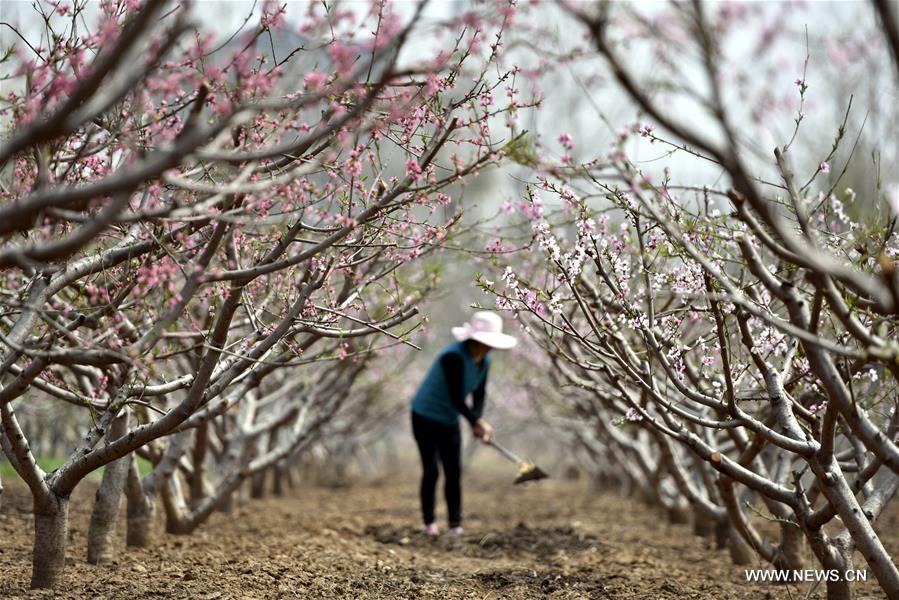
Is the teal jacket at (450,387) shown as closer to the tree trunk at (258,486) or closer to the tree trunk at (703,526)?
the tree trunk at (703,526)

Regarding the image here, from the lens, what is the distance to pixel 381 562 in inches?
213

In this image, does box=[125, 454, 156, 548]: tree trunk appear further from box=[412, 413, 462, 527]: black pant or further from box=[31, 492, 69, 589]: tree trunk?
box=[412, 413, 462, 527]: black pant

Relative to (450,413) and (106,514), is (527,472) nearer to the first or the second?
(450,413)

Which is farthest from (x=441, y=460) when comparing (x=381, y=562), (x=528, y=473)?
(x=381, y=562)

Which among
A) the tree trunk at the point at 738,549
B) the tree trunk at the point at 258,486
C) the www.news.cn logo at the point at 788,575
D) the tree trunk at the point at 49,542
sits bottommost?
the www.news.cn logo at the point at 788,575

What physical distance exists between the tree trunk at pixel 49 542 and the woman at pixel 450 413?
3455mm

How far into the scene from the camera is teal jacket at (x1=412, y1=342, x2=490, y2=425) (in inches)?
279

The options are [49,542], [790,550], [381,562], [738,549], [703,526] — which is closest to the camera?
[49,542]

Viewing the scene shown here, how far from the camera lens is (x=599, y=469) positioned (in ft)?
47.8

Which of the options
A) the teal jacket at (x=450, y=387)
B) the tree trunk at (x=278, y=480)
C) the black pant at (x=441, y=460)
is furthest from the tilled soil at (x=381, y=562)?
the tree trunk at (x=278, y=480)

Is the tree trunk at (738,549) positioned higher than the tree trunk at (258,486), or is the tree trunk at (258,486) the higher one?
the tree trunk at (258,486)

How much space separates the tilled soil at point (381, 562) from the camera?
451cm

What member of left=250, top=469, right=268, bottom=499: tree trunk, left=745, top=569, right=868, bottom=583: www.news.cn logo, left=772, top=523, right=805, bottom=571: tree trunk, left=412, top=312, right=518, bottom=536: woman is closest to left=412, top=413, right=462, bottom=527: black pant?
left=412, top=312, right=518, bottom=536: woman

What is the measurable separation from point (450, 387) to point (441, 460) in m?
0.62
